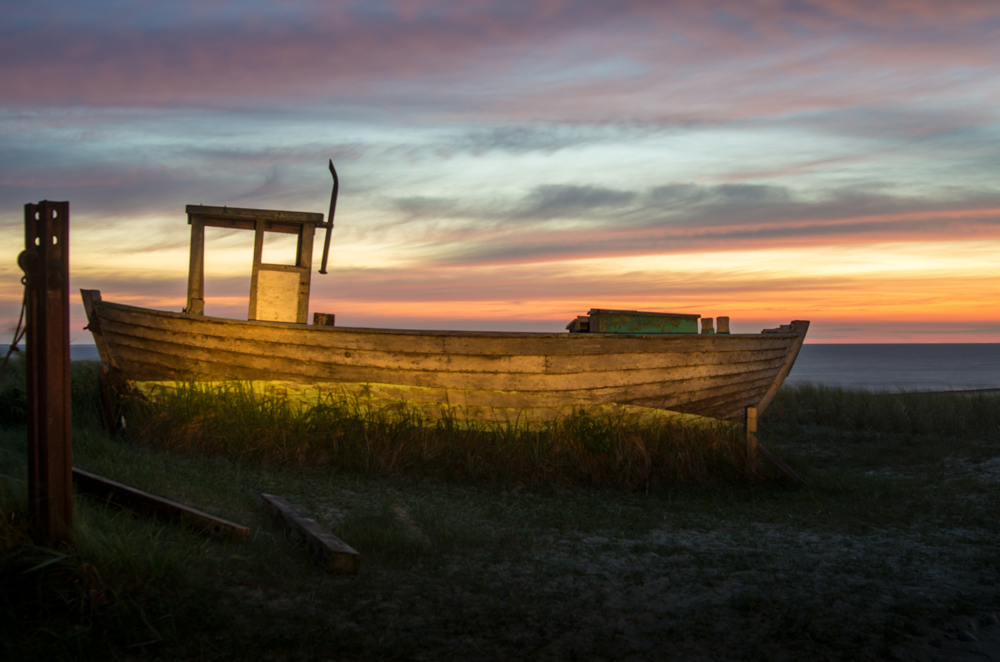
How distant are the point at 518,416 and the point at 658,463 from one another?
1.59m

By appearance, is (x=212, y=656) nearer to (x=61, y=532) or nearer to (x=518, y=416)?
(x=61, y=532)

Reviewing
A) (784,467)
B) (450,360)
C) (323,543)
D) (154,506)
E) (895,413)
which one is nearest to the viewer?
(323,543)

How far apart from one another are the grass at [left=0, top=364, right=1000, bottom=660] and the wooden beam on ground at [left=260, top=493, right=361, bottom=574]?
83mm

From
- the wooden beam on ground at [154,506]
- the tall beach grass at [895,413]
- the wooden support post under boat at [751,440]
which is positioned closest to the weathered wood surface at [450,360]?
the wooden support post under boat at [751,440]

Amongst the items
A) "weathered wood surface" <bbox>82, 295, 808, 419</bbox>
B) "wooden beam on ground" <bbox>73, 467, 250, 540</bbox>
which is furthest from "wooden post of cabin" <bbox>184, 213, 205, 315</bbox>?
"wooden beam on ground" <bbox>73, 467, 250, 540</bbox>

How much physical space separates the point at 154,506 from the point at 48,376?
1292mm

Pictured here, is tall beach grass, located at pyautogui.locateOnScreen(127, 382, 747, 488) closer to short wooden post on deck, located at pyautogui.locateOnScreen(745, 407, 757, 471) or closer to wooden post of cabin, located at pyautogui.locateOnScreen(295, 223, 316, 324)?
short wooden post on deck, located at pyautogui.locateOnScreen(745, 407, 757, 471)

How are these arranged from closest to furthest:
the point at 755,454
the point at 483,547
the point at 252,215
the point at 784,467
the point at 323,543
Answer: the point at 323,543 → the point at 483,547 → the point at 784,467 → the point at 755,454 → the point at 252,215

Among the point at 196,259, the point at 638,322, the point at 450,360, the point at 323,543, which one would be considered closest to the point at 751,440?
the point at 638,322

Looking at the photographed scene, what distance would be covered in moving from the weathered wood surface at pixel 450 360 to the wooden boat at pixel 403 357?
1cm

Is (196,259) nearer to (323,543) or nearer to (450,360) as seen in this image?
(450,360)

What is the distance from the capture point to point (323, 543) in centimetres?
402

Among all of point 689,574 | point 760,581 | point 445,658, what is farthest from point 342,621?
point 760,581

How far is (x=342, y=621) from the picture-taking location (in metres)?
3.33
